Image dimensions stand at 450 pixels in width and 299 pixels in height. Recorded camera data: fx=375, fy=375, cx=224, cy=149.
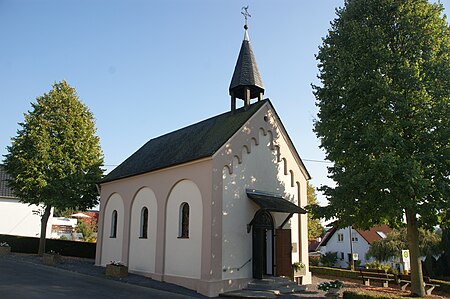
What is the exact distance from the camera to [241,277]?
651 inches

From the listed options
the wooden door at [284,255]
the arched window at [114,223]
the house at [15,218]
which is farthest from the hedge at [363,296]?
the house at [15,218]

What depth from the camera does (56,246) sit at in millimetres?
31609

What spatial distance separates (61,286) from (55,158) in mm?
13325

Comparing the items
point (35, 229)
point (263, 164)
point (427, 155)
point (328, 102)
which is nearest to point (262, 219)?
point (263, 164)

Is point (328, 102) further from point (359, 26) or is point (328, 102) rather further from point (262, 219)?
point (262, 219)

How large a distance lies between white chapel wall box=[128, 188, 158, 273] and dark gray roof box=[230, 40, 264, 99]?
24.3 feet

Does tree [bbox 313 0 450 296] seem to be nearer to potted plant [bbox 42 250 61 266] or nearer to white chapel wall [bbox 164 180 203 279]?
white chapel wall [bbox 164 180 203 279]

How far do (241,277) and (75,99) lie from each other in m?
19.8

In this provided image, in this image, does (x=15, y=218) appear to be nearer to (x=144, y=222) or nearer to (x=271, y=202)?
(x=144, y=222)

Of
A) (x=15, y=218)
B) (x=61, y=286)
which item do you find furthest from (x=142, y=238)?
(x=15, y=218)

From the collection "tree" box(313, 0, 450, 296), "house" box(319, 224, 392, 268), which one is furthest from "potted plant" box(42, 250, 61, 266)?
"house" box(319, 224, 392, 268)

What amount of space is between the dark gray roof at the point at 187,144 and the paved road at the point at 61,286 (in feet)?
19.0

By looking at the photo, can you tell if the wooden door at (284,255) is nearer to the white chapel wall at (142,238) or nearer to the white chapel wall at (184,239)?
the white chapel wall at (184,239)

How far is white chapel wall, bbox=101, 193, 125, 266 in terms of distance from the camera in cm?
2183
